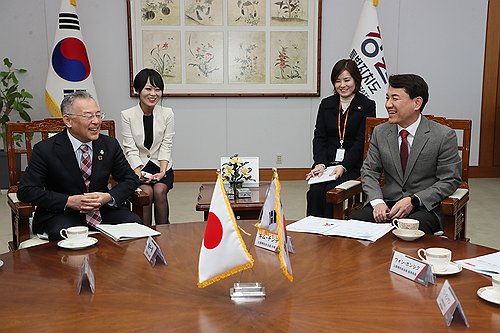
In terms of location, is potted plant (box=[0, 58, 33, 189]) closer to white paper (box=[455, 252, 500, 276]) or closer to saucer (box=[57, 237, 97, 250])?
saucer (box=[57, 237, 97, 250])

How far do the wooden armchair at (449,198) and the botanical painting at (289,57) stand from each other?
3.04 meters

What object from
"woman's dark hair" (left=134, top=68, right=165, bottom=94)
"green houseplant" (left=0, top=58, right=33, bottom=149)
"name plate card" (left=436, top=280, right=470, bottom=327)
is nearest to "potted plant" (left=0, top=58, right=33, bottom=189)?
"green houseplant" (left=0, top=58, right=33, bottom=149)

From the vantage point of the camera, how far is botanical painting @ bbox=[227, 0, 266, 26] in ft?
20.0

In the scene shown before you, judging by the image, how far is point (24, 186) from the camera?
101 inches

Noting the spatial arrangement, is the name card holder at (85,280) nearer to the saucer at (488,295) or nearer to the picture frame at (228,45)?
the saucer at (488,295)

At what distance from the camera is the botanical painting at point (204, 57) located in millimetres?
6102

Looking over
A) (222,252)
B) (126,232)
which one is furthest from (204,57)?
(222,252)

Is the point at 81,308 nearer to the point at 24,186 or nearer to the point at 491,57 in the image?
the point at 24,186

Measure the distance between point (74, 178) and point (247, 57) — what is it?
3840 mm

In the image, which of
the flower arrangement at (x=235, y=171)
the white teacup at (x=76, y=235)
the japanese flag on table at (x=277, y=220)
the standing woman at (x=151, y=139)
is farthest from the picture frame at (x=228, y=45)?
the japanese flag on table at (x=277, y=220)

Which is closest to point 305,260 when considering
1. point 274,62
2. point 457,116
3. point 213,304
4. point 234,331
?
point 213,304

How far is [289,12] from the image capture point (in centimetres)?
613

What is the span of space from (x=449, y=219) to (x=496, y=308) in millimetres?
1182

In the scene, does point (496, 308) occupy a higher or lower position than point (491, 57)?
lower
